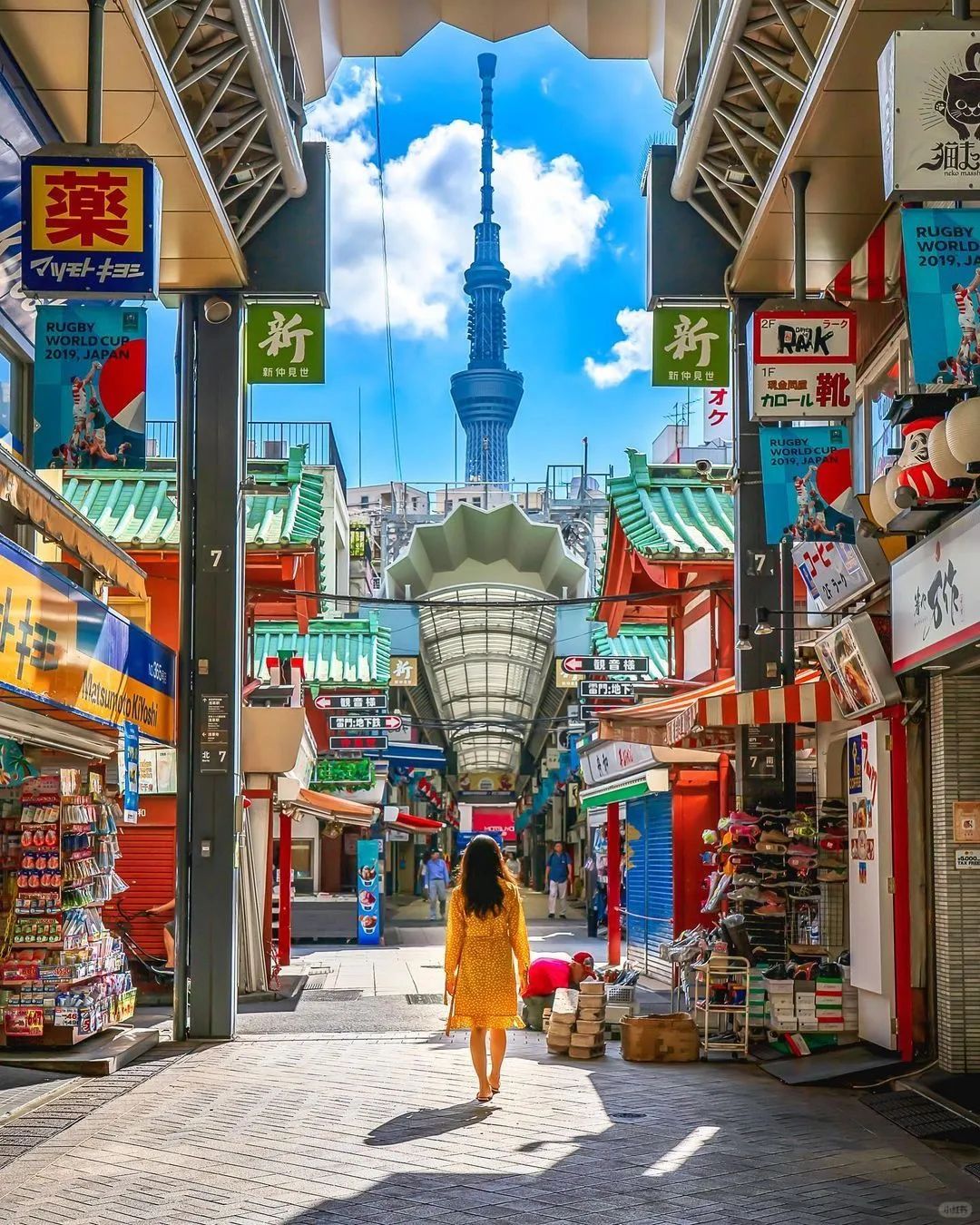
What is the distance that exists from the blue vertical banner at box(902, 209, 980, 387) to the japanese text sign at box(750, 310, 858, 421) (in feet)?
12.1

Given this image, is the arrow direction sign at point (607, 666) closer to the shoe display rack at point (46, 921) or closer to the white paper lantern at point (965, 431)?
the shoe display rack at point (46, 921)

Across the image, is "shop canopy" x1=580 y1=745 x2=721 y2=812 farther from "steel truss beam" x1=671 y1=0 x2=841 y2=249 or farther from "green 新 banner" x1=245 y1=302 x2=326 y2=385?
"steel truss beam" x1=671 y1=0 x2=841 y2=249

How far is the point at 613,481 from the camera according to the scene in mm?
23281

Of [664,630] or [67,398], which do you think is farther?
[664,630]

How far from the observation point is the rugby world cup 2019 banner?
9414mm

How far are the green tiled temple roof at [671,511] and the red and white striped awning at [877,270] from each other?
7878mm

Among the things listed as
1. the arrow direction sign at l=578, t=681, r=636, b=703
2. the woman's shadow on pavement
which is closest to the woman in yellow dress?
the woman's shadow on pavement

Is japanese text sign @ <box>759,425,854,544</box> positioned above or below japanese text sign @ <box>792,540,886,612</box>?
above

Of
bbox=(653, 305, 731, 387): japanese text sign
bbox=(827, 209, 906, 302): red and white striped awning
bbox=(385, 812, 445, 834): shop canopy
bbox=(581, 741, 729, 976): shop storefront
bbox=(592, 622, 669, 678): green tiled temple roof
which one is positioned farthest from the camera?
bbox=(385, 812, 445, 834): shop canopy

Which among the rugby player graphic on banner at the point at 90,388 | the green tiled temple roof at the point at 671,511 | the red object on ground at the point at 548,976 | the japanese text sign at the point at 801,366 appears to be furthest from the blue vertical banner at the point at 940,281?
the green tiled temple roof at the point at 671,511

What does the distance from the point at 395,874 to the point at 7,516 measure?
4265 cm

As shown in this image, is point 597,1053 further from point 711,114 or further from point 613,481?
point 613,481

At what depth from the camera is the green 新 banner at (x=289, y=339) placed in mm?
14695

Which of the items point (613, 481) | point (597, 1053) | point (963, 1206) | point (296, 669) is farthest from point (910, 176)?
point (296, 669)
